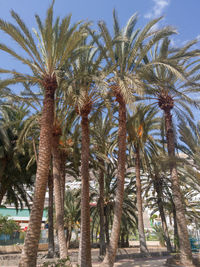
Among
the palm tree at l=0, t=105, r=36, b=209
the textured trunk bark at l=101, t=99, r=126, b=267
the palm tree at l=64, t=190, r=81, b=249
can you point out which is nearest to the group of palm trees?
the textured trunk bark at l=101, t=99, r=126, b=267

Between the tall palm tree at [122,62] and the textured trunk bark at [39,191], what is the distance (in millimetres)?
2996

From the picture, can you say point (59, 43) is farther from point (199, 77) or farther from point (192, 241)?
point (192, 241)

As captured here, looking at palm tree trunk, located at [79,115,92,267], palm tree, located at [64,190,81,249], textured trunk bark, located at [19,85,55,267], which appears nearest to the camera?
textured trunk bark, located at [19,85,55,267]

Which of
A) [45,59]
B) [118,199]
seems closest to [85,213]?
[118,199]

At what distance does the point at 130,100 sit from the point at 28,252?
250 inches

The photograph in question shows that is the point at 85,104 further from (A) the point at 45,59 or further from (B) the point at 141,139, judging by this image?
(B) the point at 141,139

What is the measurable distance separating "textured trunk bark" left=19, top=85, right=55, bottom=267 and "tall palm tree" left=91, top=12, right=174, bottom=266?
300cm

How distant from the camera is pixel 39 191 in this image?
8781mm

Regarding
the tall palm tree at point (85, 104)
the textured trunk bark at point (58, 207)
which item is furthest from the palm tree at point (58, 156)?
the tall palm tree at point (85, 104)

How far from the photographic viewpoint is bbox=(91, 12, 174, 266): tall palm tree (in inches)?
419

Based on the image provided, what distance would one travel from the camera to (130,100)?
32.0ft

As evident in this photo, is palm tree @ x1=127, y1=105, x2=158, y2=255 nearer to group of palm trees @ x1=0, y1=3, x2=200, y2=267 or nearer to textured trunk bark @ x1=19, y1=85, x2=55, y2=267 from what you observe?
group of palm trees @ x1=0, y1=3, x2=200, y2=267

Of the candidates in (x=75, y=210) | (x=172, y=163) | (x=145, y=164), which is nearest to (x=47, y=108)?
(x=172, y=163)

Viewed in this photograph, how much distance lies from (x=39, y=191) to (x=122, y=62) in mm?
7032
